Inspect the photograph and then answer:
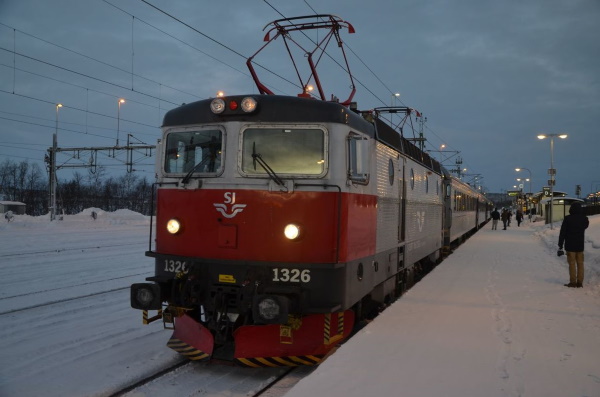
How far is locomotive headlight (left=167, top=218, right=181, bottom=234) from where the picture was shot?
6062mm

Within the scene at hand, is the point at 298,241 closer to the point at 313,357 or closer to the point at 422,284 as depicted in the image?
the point at 313,357

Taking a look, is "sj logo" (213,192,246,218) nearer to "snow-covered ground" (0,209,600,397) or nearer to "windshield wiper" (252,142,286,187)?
"windshield wiper" (252,142,286,187)

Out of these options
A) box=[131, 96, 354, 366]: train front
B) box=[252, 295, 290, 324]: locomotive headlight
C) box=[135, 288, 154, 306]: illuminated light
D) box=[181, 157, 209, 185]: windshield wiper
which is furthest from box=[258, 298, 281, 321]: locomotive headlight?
box=[181, 157, 209, 185]: windshield wiper

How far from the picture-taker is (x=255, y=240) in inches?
223

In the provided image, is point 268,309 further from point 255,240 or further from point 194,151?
point 194,151

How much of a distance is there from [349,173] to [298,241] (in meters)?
1.03

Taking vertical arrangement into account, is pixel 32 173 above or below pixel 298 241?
above

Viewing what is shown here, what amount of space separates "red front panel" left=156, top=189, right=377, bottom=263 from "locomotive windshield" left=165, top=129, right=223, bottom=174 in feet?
1.09

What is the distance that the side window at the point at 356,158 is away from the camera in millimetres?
5832

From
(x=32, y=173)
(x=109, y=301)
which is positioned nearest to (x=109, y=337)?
(x=109, y=301)

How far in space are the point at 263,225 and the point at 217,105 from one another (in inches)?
63.8

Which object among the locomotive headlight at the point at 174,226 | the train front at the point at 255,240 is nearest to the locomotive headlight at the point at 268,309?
the train front at the point at 255,240

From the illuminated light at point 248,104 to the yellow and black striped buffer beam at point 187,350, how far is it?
116 inches

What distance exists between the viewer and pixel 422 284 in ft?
34.0
